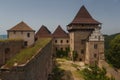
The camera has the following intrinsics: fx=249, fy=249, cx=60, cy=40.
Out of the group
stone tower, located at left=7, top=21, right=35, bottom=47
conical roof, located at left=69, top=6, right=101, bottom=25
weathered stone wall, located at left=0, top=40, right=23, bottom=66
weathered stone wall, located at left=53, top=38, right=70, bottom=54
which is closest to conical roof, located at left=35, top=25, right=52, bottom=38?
weathered stone wall, located at left=53, top=38, right=70, bottom=54

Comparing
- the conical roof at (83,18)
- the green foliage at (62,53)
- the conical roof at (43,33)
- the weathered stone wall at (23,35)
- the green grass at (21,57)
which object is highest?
the conical roof at (83,18)

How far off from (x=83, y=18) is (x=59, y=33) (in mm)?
11513

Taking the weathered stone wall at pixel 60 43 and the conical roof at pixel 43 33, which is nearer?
the conical roof at pixel 43 33

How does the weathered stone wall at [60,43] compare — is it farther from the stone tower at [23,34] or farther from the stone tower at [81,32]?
the stone tower at [23,34]

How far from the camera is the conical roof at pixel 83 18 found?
164 ft

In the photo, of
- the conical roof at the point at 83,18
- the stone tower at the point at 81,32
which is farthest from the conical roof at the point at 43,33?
the conical roof at the point at 83,18

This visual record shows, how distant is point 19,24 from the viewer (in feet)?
124

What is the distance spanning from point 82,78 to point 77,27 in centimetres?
1602

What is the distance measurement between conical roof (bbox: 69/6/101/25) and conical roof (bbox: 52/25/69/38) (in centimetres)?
966

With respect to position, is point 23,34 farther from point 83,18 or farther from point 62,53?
point 62,53

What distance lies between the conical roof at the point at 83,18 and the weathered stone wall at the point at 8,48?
19.8m

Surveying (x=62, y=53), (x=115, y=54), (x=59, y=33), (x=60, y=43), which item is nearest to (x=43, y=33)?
(x=59, y=33)

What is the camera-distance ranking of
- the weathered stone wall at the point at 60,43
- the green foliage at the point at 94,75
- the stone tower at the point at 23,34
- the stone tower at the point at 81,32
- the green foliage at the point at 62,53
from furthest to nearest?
the weathered stone wall at the point at 60,43 < the green foliage at the point at 62,53 < the stone tower at the point at 81,32 < the stone tower at the point at 23,34 < the green foliage at the point at 94,75

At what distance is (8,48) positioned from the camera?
31094 millimetres
